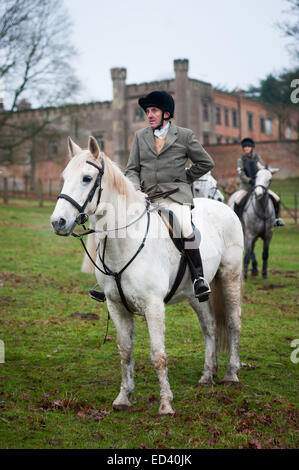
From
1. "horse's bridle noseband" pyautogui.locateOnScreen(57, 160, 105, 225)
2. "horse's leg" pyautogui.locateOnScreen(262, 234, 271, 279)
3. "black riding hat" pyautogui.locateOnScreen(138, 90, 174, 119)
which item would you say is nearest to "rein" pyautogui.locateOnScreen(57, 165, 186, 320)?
"horse's bridle noseband" pyautogui.locateOnScreen(57, 160, 105, 225)

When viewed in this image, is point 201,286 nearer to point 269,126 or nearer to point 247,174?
point 247,174

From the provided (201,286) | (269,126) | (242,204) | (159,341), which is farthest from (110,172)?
(269,126)

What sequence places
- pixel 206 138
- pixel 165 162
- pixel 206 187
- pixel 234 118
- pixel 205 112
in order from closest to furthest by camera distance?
pixel 165 162, pixel 206 187, pixel 205 112, pixel 206 138, pixel 234 118

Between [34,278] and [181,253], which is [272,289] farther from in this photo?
[181,253]

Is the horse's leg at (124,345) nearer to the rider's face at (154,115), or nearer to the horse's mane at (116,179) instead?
the horse's mane at (116,179)

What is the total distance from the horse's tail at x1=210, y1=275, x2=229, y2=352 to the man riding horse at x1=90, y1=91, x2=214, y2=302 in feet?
3.08

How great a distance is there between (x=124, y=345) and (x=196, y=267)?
115cm

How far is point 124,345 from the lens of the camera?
5.66 m

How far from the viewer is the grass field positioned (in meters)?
4.86

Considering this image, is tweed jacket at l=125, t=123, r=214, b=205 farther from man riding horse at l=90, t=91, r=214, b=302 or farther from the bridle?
the bridle

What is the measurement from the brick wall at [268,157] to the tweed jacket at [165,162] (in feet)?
142

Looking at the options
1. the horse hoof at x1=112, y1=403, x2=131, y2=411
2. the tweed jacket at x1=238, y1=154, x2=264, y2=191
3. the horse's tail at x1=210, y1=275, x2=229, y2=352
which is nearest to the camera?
the horse hoof at x1=112, y1=403, x2=131, y2=411

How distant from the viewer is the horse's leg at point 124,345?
5559 millimetres
